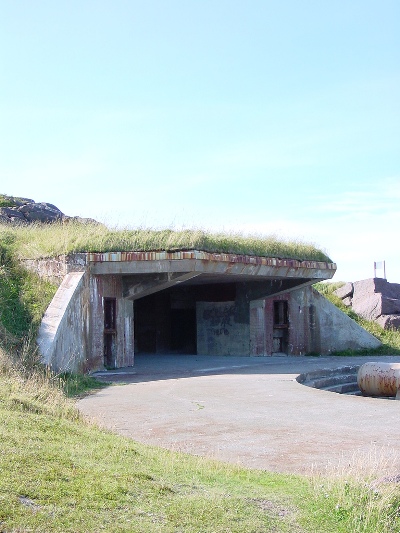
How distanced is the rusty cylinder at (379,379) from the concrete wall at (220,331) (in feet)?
22.2

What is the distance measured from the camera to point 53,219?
25.1 metres

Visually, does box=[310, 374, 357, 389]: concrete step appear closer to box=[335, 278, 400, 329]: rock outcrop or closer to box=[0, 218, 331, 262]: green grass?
box=[0, 218, 331, 262]: green grass

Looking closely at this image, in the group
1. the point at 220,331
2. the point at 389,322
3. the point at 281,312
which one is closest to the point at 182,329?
the point at 220,331

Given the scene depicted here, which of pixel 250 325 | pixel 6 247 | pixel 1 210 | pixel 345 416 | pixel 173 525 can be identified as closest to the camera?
pixel 173 525

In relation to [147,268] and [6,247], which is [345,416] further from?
[6,247]

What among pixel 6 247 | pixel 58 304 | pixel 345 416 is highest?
pixel 6 247

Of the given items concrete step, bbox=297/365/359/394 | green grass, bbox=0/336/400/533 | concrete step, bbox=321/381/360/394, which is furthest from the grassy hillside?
concrete step, bbox=321/381/360/394

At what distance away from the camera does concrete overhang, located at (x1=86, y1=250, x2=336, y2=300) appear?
48.9ft

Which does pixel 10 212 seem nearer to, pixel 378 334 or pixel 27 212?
pixel 27 212

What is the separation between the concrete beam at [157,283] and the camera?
15438 mm

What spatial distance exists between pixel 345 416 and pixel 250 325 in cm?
1127

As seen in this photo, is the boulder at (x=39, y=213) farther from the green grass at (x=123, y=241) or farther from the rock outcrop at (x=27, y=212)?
the green grass at (x=123, y=241)

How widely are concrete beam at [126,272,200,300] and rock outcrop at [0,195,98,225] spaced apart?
8.12m

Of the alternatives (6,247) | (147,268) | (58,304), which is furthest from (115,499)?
(6,247)
